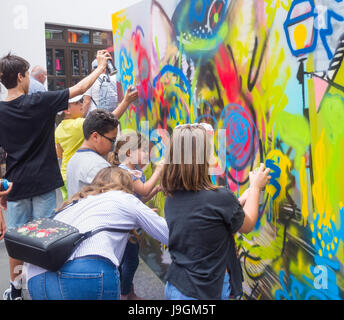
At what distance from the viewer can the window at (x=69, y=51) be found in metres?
10.4

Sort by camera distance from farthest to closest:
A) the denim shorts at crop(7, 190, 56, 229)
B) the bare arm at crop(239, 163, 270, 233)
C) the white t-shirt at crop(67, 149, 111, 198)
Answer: the denim shorts at crop(7, 190, 56, 229) → the white t-shirt at crop(67, 149, 111, 198) → the bare arm at crop(239, 163, 270, 233)

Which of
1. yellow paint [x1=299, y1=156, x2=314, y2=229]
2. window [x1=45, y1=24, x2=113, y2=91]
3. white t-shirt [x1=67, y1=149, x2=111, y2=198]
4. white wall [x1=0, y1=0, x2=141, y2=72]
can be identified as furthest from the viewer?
window [x1=45, y1=24, x2=113, y2=91]

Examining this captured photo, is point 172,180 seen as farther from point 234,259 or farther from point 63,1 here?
point 63,1

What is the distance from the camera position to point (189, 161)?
2.11 meters

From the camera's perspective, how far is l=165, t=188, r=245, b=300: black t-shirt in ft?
6.72

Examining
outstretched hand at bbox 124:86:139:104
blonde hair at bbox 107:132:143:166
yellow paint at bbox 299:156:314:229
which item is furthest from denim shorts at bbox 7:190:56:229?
yellow paint at bbox 299:156:314:229

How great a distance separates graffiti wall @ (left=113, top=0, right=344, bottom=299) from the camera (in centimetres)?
212

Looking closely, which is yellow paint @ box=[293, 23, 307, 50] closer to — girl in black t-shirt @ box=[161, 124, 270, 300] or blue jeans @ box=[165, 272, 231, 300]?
girl in black t-shirt @ box=[161, 124, 270, 300]

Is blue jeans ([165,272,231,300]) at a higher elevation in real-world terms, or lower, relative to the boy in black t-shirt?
lower

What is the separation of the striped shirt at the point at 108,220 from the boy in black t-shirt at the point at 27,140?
1086mm

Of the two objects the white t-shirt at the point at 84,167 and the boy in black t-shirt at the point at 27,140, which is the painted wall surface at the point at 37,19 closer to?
the boy in black t-shirt at the point at 27,140

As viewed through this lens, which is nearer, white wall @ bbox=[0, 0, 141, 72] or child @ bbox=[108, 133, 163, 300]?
child @ bbox=[108, 133, 163, 300]

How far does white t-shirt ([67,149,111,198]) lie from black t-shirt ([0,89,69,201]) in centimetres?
40

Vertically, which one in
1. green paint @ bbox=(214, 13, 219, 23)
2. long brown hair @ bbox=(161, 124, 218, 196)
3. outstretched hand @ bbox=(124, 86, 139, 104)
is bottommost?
long brown hair @ bbox=(161, 124, 218, 196)
